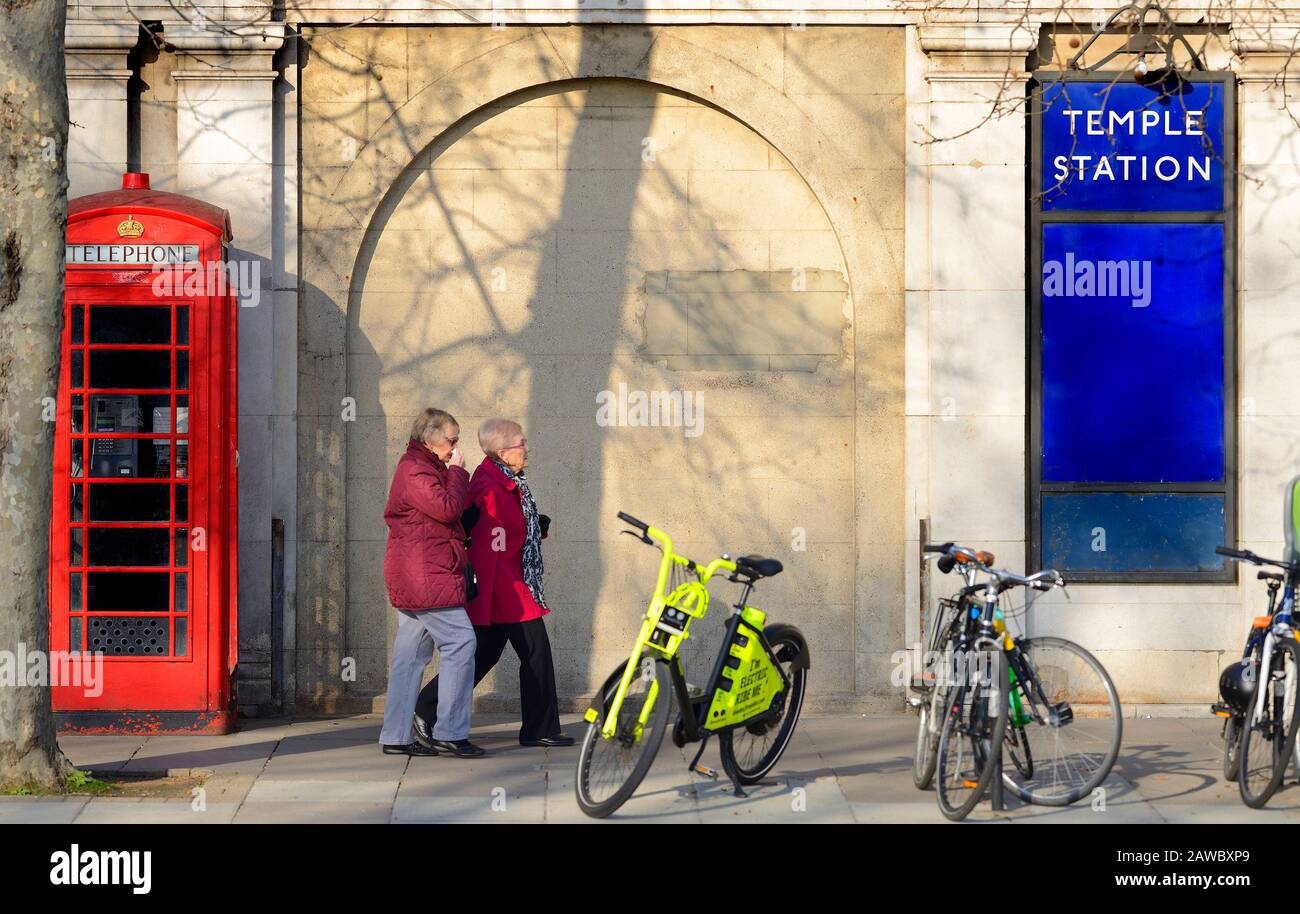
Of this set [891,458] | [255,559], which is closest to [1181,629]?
[891,458]

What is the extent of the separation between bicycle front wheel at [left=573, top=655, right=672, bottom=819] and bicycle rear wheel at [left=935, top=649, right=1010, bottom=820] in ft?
4.21

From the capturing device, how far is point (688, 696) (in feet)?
23.7

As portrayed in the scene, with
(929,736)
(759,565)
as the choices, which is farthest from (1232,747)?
(759,565)

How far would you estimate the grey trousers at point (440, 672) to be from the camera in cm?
834

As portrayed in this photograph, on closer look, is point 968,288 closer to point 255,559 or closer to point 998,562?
point 998,562

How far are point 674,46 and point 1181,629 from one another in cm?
488

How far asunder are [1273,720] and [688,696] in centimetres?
277

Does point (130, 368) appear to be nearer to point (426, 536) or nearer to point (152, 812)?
point (426, 536)

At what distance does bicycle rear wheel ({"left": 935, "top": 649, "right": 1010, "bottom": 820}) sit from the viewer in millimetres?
6945

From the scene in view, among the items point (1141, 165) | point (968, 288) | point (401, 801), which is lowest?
point (401, 801)

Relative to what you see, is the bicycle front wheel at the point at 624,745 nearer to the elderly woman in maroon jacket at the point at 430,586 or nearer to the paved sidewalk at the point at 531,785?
the paved sidewalk at the point at 531,785

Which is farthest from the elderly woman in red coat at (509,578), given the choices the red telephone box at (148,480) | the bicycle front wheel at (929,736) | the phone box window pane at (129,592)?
the bicycle front wheel at (929,736)

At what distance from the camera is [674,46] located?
9852mm

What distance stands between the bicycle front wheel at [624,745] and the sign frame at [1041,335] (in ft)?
12.3
